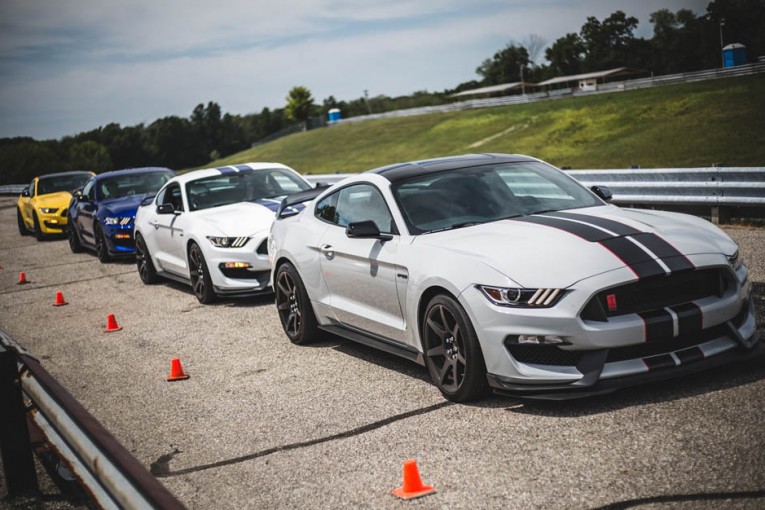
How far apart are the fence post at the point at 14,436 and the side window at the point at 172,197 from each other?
287 inches

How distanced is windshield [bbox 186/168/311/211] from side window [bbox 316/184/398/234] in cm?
412

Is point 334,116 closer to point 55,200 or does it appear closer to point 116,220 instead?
point 55,200

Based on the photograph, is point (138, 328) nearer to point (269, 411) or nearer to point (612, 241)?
point (269, 411)

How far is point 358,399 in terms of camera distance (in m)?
6.17

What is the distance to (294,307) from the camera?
8133 mm

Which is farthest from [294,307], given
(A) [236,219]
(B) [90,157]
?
(B) [90,157]

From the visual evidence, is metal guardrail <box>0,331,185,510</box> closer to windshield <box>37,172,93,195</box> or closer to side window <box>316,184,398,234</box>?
side window <box>316,184,398,234</box>

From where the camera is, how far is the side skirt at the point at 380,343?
620cm

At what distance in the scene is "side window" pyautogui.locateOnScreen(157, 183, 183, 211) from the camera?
12102 millimetres

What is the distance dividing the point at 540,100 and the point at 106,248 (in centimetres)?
4665

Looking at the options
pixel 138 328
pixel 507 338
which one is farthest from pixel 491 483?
pixel 138 328

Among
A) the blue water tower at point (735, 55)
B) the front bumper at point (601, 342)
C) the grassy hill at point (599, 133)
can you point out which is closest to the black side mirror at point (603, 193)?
the front bumper at point (601, 342)

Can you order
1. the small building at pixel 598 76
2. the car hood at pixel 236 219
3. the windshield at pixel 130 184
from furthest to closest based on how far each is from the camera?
the small building at pixel 598 76 → the windshield at pixel 130 184 → the car hood at pixel 236 219

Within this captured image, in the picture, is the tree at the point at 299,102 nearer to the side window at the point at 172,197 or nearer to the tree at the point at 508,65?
the tree at the point at 508,65
